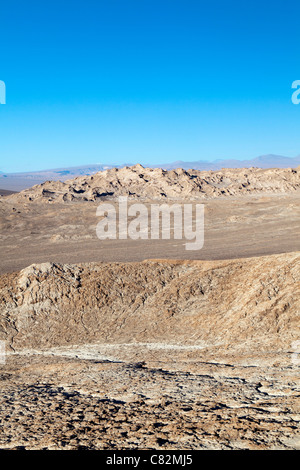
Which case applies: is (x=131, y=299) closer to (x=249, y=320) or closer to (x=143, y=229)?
(x=249, y=320)

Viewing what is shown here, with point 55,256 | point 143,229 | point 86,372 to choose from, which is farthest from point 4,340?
point 143,229

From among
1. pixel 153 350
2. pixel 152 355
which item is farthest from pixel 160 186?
pixel 152 355

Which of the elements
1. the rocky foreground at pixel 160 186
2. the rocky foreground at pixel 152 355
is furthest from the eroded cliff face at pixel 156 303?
the rocky foreground at pixel 160 186

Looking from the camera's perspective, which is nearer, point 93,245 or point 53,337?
point 53,337

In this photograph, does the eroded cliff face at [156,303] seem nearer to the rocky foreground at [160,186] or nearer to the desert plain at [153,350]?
the desert plain at [153,350]

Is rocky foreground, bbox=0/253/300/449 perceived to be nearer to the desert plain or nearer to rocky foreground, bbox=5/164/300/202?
the desert plain

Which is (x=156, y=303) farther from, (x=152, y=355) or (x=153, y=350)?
(x=152, y=355)

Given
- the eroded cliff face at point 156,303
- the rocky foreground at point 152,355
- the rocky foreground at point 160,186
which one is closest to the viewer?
the rocky foreground at point 152,355
